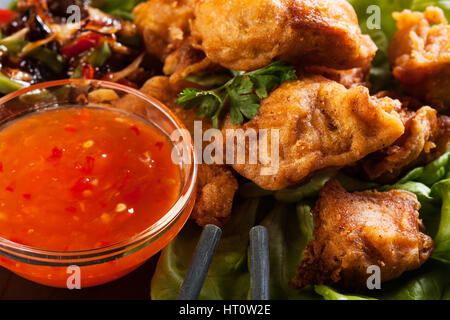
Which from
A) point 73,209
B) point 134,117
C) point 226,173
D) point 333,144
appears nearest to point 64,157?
point 73,209

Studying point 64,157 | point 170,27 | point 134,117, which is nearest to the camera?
point 64,157

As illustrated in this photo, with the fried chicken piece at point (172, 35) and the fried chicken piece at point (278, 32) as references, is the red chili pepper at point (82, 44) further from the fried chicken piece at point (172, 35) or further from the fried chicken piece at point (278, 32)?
the fried chicken piece at point (278, 32)

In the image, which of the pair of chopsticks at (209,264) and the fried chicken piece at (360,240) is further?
the fried chicken piece at (360,240)

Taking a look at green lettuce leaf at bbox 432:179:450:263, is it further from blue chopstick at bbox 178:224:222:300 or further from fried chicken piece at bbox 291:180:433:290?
blue chopstick at bbox 178:224:222:300

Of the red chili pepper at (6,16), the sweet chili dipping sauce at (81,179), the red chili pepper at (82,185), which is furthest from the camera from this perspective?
the red chili pepper at (6,16)

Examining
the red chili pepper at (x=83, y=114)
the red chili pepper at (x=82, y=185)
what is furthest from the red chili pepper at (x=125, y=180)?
the red chili pepper at (x=83, y=114)

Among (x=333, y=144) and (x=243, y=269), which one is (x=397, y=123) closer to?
(x=333, y=144)

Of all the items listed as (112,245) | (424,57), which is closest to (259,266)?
(112,245)
